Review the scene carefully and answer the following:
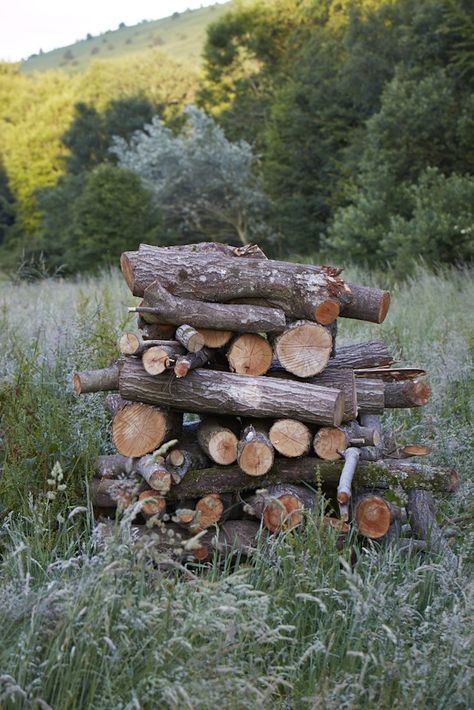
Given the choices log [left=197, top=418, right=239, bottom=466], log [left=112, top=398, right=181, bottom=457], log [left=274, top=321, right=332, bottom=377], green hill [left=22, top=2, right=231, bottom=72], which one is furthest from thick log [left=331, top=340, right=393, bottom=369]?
green hill [left=22, top=2, right=231, bottom=72]

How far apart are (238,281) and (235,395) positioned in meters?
0.60

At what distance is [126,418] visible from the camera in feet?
13.6

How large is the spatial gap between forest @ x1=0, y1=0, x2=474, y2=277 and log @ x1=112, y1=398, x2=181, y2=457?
4.31 m

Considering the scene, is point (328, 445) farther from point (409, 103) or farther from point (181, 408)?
point (409, 103)

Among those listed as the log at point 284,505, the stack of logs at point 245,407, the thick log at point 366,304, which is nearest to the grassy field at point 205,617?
the log at point 284,505

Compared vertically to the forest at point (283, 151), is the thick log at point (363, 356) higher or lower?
higher

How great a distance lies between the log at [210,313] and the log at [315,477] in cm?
68

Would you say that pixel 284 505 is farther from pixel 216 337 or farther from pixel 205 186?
pixel 205 186

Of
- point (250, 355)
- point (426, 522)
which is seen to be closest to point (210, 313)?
point (250, 355)

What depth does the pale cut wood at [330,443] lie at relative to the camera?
13.5 ft

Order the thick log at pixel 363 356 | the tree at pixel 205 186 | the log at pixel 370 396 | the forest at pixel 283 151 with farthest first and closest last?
the tree at pixel 205 186 < the forest at pixel 283 151 < the thick log at pixel 363 356 < the log at pixel 370 396

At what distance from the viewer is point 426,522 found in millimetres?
4156

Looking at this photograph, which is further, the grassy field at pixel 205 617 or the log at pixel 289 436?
the log at pixel 289 436

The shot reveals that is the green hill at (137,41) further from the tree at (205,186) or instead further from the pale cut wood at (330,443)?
the pale cut wood at (330,443)
